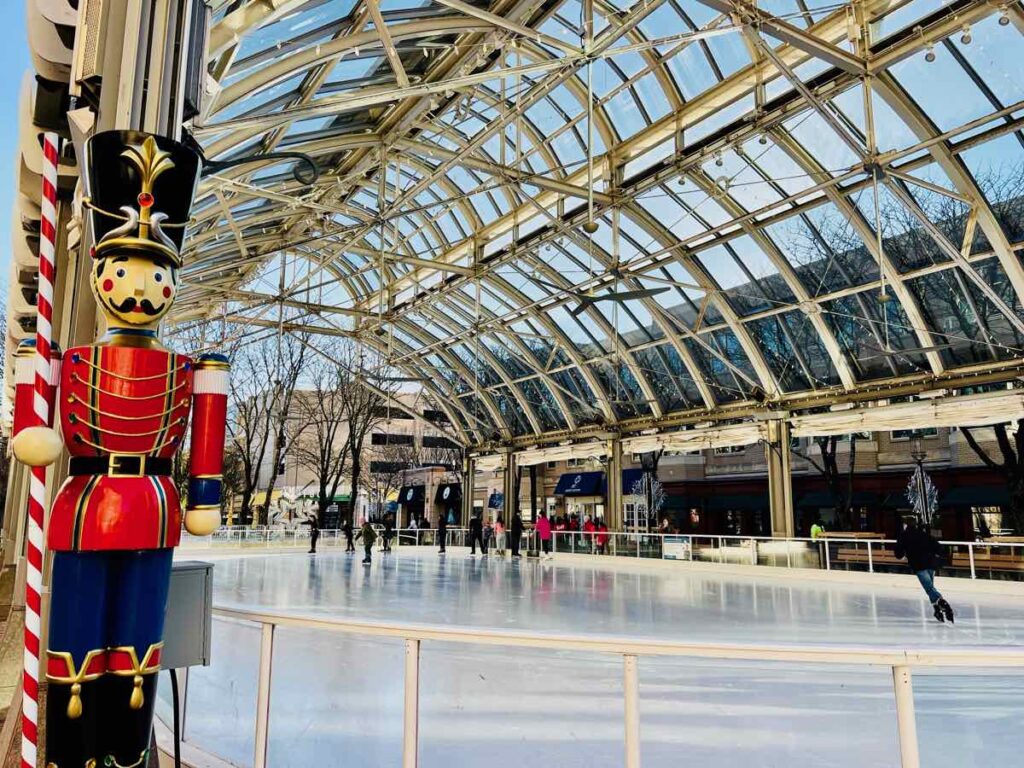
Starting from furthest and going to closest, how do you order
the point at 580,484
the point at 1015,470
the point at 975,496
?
1. the point at 580,484
2. the point at 975,496
3. the point at 1015,470

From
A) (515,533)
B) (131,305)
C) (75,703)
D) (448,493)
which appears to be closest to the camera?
(75,703)

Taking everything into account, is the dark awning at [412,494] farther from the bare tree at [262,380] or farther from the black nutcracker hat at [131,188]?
the black nutcracker hat at [131,188]

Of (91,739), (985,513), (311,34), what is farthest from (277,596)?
(985,513)

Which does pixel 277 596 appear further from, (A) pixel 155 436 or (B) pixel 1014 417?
(B) pixel 1014 417

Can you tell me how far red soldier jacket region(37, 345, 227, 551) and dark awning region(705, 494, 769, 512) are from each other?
85.8 ft

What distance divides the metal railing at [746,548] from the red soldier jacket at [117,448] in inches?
355

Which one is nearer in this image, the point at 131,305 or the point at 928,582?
the point at 131,305

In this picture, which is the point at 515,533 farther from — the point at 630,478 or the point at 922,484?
the point at 922,484

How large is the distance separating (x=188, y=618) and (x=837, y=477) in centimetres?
2456

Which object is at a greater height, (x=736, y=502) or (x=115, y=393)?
(x=115, y=393)

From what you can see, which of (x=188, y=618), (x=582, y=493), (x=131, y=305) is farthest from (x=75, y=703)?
(x=582, y=493)

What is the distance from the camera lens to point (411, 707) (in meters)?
2.50

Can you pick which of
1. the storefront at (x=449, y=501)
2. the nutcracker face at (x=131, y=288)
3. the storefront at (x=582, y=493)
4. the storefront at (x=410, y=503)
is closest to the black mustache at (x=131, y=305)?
the nutcracker face at (x=131, y=288)

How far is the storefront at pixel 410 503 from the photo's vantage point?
44125 millimetres
